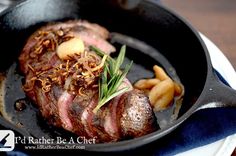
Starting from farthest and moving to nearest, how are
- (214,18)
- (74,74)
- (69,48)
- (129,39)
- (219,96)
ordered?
(214,18), (129,39), (69,48), (74,74), (219,96)

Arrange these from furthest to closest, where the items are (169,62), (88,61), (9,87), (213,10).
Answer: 1. (213,10)
2. (169,62)
3. (9,87)
4. (88,61)

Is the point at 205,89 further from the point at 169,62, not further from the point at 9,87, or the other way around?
the point at 9,87

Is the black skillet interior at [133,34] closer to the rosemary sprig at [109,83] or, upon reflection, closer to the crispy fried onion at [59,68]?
the crispy fried onion at [59,68]

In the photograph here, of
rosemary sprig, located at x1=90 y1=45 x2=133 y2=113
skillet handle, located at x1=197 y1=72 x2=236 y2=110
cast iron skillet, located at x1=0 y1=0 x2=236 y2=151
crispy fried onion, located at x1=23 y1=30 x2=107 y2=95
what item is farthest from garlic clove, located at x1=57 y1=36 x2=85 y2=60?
skillet handle, located at x1=197 y1=72 x2=236 y2=110

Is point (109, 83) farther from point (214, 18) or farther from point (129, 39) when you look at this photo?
point (214, 18)

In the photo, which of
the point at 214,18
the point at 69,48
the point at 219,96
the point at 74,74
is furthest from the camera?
the point at 214,18

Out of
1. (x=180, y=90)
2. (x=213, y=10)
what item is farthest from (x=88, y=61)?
(x=213, y=10)

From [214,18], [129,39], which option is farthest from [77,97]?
[214,18]

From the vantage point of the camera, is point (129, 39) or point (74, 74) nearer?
point (74, 74)
